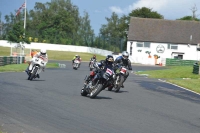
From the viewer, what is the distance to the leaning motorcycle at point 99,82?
1733 centimetres

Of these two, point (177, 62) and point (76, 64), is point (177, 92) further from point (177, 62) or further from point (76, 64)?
point (177, 62)

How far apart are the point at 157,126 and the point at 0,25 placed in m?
126

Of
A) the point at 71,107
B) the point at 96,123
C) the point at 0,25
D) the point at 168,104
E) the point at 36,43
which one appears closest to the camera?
the point at 96,123

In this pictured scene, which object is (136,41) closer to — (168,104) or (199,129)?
(168,104)

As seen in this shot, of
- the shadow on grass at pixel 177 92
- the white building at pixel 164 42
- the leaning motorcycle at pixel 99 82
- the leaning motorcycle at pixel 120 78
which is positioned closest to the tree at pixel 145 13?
the white building at pixel 164 42

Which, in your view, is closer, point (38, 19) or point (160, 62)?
point (160, 62)

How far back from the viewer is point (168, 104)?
1848cm

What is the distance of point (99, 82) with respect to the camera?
17.5 meters

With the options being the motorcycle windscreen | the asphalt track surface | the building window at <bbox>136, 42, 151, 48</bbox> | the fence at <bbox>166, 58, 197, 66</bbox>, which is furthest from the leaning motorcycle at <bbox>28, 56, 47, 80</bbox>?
the building window at <bbox>136, 42, 151, 48</bbox>

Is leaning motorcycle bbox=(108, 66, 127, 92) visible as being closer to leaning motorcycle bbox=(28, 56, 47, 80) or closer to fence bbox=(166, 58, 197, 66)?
leaning motorcycle bbox=(28, 56, 47, 80)

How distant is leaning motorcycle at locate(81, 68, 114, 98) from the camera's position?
1733cm

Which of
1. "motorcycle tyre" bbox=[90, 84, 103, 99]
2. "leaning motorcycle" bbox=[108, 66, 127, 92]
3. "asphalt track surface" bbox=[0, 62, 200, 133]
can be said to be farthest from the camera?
"leaning motorcycle" bbox=[108, 66, 127, 92]

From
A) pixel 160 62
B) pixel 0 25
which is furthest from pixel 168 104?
pixel 0 25

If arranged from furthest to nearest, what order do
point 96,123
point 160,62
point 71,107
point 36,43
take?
point 36,43 → point 160,62 → point 71,107 → point 96,123
